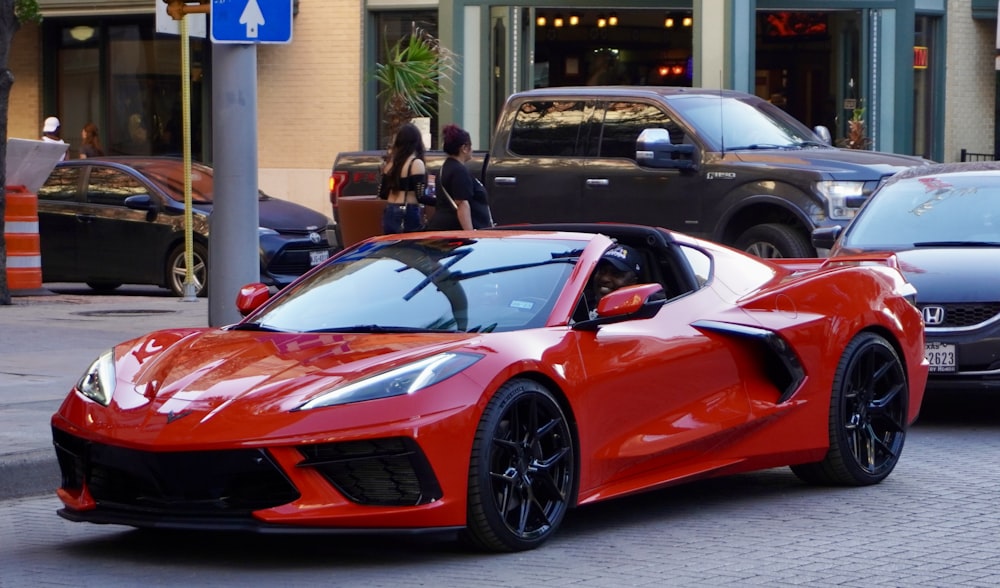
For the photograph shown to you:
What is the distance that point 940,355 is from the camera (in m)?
9.70

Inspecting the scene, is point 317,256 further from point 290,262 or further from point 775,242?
point 775,242

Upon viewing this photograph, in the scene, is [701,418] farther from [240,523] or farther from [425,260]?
[240,523]

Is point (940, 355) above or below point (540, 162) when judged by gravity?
below

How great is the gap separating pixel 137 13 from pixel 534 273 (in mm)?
22677

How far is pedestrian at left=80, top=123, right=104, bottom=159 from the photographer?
1040 inches

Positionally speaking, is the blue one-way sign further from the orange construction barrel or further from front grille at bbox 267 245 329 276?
the orange construction barrel

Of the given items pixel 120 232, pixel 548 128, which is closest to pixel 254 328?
pixel 548 128

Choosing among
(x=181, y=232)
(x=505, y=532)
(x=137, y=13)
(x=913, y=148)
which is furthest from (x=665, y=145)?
(x=137, y=13)

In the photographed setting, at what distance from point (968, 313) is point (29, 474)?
5.22m

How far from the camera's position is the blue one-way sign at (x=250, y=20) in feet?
32.8

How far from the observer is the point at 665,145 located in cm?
1445

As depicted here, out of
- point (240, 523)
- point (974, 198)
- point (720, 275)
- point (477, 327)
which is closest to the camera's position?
point (240, 523)

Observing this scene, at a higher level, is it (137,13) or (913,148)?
(137,13)

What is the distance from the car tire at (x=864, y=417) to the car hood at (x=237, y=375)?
210cm
